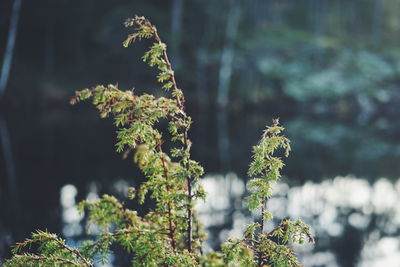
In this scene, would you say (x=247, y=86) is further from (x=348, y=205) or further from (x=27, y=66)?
(x=348, y=205)

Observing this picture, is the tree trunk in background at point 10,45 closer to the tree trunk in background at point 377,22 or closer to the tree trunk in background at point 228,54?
the tree trunk in background at point 228,54

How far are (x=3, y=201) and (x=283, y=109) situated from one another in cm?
2922

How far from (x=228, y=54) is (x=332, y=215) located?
1163 inches

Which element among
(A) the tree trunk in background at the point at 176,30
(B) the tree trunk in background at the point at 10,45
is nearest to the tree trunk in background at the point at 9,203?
(B) the tree trunk in background at the point at 10,45

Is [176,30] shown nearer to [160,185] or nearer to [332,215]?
[332,215]

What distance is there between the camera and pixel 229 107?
3859cm

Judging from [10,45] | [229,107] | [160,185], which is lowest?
[160,185]

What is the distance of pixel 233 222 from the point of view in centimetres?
1252

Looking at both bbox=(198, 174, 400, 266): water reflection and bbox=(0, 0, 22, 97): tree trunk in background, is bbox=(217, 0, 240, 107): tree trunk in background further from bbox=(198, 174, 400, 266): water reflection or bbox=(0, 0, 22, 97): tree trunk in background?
bbox=(198, 174, 400, 266): water reflection

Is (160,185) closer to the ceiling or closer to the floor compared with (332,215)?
closer to the floor

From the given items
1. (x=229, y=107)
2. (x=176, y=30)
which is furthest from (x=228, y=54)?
(x=229, y=107)

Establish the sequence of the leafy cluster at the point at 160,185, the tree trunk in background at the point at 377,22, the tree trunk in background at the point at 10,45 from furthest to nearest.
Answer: the tree trunk in background at the point at 377,22, the tree trunk in background at the point at 10,45, the leafy cluster at the point at 160,185

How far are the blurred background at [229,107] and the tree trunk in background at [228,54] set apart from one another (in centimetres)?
15

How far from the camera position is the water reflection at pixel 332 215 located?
1148 centimetres
